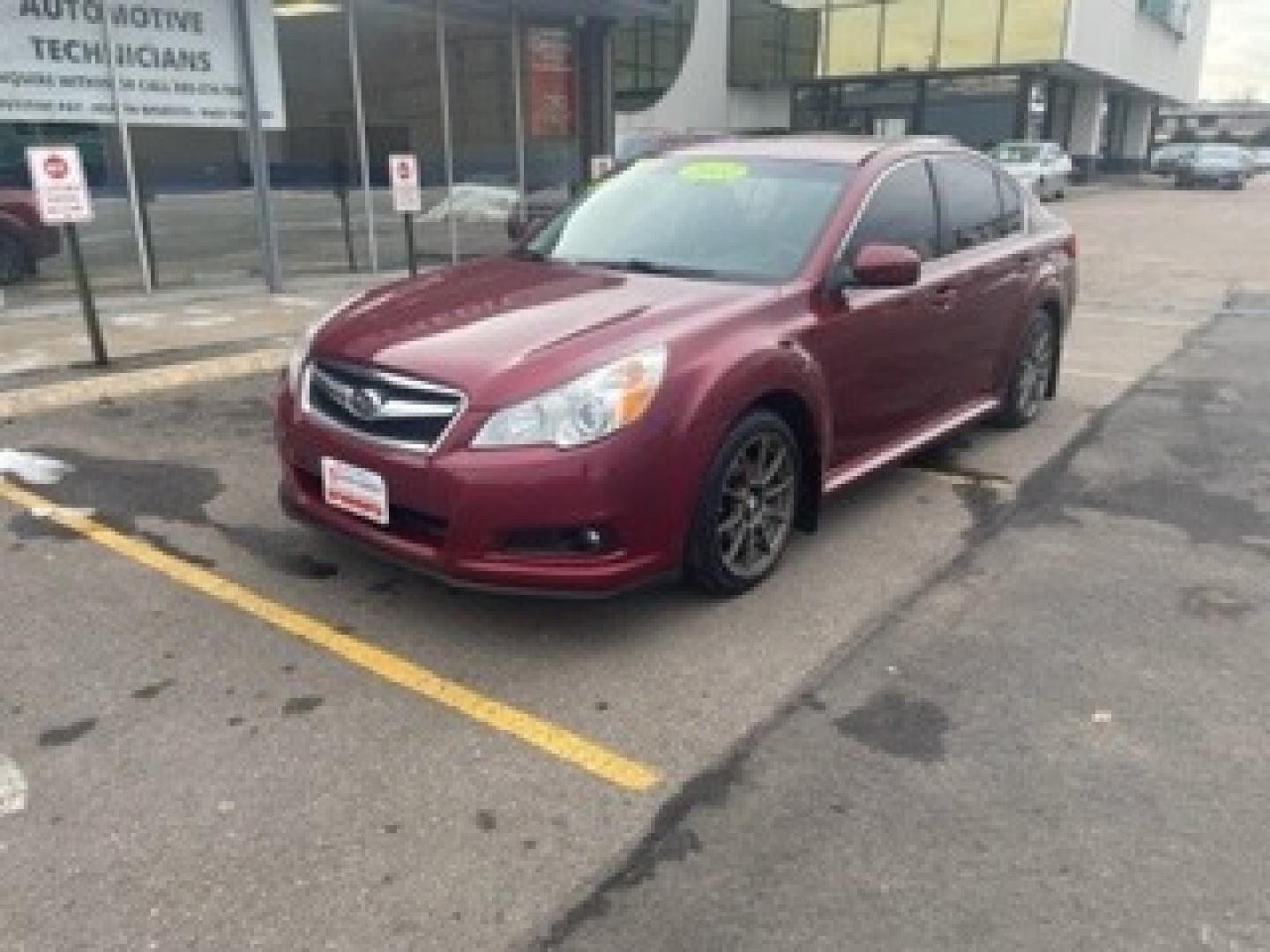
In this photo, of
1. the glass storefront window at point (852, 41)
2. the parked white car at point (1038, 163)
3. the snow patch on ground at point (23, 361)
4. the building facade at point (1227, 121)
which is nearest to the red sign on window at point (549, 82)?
the snow patch on ground at point (23, 361)

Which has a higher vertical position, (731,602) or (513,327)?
(513,327)

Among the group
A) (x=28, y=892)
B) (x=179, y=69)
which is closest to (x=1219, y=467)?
(x=28, y=892)


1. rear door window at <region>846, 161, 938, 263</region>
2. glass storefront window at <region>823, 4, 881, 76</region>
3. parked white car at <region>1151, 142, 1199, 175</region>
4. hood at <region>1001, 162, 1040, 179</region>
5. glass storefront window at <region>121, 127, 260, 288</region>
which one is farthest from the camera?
parked white car at <region>1151, 142, 1199, 175</region>

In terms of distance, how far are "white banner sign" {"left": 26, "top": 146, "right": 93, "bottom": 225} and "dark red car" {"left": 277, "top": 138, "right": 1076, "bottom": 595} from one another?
338cm

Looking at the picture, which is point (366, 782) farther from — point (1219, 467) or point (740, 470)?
point (1219, 467)

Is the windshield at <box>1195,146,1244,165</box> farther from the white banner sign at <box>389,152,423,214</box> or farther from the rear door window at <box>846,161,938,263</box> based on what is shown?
the rear door window at <box>846,161,938,263</box>

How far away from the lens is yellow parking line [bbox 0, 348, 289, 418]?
6.60 meters

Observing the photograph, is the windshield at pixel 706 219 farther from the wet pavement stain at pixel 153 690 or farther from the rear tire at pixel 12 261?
the rear tire at pixel 12 261

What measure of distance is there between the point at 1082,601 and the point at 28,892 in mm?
3618

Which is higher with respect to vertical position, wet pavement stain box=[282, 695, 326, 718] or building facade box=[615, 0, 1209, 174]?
building facade box=[615, 0, 1209, 174]

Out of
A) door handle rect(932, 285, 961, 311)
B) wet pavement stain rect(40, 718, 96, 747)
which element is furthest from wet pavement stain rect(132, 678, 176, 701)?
door handle rect(932, 285, 961, 311)

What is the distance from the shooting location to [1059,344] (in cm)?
704

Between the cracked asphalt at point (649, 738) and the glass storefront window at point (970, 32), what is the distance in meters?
31.9

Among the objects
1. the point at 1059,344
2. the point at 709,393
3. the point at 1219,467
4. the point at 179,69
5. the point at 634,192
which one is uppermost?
the point at 179,69
